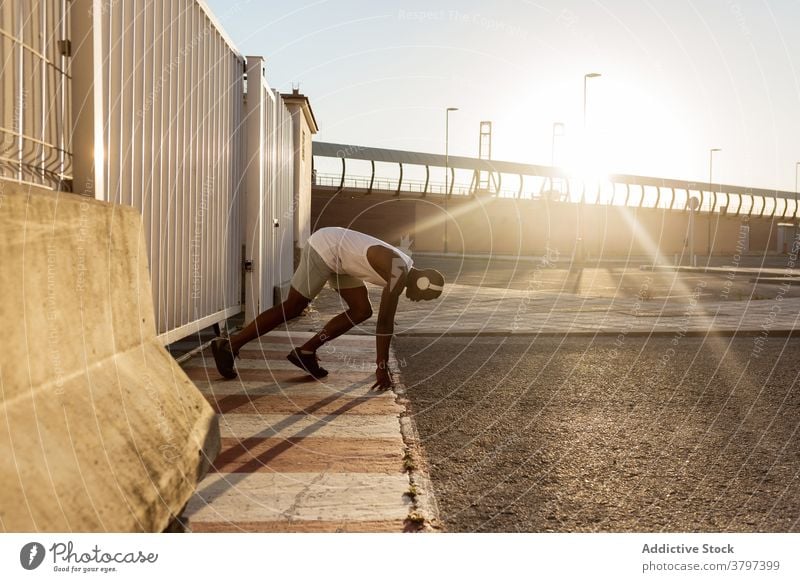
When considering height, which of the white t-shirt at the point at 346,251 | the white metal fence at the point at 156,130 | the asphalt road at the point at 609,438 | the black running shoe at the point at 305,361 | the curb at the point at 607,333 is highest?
the white metal fence at the point at 156,130

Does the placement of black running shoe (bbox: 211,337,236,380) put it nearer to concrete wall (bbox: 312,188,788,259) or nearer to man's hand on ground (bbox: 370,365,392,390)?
man's hand on ground (bbox: 370,365,392,390)

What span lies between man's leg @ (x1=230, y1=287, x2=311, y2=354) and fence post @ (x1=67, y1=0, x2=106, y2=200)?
1909mm

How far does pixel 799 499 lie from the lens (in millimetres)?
3240

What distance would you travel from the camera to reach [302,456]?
3.80 m

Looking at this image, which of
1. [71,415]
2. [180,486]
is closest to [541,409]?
[180,486]

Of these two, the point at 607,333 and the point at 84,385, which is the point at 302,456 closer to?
the point at 84,385

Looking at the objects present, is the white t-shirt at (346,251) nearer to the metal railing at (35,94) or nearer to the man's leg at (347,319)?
the man's leg at (347,319)

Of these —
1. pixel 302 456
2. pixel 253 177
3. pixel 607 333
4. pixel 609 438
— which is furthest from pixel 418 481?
pixel 607 333

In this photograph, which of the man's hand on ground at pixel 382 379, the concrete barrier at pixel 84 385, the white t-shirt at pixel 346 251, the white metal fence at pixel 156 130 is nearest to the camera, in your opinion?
the concrete barrier at pixel 84 385

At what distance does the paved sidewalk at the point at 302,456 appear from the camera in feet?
9.54

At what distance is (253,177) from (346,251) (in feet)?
10.2

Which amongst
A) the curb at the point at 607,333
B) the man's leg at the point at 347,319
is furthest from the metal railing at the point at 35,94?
the curb at the point at 607,333

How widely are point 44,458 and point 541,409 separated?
3.86 m

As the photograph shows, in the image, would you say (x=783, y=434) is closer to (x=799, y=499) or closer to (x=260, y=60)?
(x=799, y=499)
